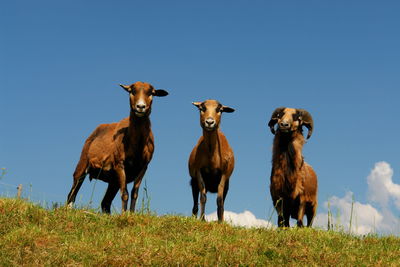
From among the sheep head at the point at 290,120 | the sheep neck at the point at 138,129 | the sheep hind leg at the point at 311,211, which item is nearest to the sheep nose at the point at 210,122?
the sheep neck at the point at 138,129

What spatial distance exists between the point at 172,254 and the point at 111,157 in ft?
19.7

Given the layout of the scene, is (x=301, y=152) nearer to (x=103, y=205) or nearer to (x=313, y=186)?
(x=313, y=186)

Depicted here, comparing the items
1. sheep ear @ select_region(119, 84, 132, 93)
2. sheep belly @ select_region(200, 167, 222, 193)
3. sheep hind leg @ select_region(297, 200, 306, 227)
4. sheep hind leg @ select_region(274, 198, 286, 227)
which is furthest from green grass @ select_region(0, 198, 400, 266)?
sheep ear @ select_region(119, 84, 132, 93)

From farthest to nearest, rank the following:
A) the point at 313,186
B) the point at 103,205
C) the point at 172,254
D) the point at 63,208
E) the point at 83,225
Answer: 1. the point at 103,205
2. the point at 313,186
3. the point at 63,208
4. the point at 83,225
5. the point at 172,254

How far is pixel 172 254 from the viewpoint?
9.61m

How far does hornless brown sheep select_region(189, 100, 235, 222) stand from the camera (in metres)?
14.1

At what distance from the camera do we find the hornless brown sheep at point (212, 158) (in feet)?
46.4

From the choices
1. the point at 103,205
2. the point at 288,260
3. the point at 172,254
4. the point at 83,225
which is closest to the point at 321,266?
the point at 288,260

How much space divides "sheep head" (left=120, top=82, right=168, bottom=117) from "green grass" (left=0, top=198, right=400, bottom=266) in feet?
10.00

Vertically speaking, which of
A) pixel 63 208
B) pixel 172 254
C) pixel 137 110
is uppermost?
pixel 137 110

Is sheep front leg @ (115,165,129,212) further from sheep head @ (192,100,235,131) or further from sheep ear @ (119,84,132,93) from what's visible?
sheep head @ (192,100,235,131)

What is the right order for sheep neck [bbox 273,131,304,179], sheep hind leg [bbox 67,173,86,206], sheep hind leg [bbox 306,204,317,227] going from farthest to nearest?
sheep hind leg [bbox 67,173,86,206], sheep hind leg [bbox 306,204,317,227], sheep neck [bbox 273,131,304,179]

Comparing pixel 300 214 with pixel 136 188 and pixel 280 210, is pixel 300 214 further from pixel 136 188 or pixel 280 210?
pixel 136 188

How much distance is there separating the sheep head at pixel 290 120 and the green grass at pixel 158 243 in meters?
3.36
